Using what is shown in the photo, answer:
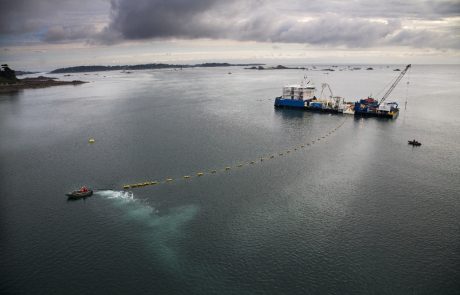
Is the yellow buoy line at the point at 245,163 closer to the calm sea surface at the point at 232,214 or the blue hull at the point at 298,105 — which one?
the calm sea surface at the point at 232,214

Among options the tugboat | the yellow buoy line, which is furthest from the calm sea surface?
the tugboat

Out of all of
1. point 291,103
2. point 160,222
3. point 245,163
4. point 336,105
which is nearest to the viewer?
point 160,222

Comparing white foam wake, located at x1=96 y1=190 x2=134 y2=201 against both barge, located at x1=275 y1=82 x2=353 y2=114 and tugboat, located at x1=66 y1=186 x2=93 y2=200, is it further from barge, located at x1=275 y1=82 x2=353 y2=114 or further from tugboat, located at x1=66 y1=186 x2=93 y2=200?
barge, located at x1=275 y1=82 x2=353 y2=114

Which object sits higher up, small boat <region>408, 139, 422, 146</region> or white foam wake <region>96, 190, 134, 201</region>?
small boat <region>408, 139, 422, 146</region>

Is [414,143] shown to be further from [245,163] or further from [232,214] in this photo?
[232,214]

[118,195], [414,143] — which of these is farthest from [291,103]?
[118,195]

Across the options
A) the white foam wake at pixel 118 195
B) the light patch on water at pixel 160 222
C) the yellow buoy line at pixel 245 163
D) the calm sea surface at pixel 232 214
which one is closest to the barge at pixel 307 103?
the yellow buoy line at pixel 245 163
